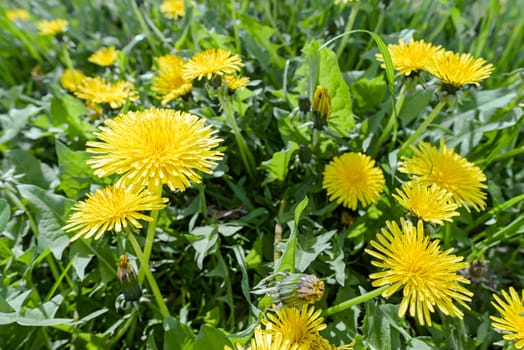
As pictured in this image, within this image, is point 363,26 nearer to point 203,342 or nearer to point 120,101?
point 120,101

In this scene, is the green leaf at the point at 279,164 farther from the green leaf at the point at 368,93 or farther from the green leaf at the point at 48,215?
the green leaf at the point at 48,215

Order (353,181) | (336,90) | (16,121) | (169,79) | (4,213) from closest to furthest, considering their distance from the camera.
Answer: (4,213) → (353,181) → (336,90) → (169,79) → (16,121)

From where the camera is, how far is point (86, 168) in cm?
164

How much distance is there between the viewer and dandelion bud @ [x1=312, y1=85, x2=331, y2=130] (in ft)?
4.66

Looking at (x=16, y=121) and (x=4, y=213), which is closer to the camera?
(x=4, y=213)

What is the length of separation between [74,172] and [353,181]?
86 cm

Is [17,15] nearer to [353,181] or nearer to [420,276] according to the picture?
[353,181]

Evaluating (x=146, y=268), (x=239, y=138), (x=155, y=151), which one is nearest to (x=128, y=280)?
(x=146, y=268)

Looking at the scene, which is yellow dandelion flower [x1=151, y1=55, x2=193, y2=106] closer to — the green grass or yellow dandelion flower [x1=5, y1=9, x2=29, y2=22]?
the green grass

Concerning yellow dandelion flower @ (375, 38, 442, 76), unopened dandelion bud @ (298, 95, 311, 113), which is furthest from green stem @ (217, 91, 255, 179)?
yellow dandelion flower @ (375, 38, 442, 76)

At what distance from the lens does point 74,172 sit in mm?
1642

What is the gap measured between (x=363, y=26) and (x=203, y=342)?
152 centimetres

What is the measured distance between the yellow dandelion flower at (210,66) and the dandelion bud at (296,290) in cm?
62

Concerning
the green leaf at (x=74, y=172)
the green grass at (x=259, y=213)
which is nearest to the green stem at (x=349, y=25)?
the green grass at (x=259, y=213)
